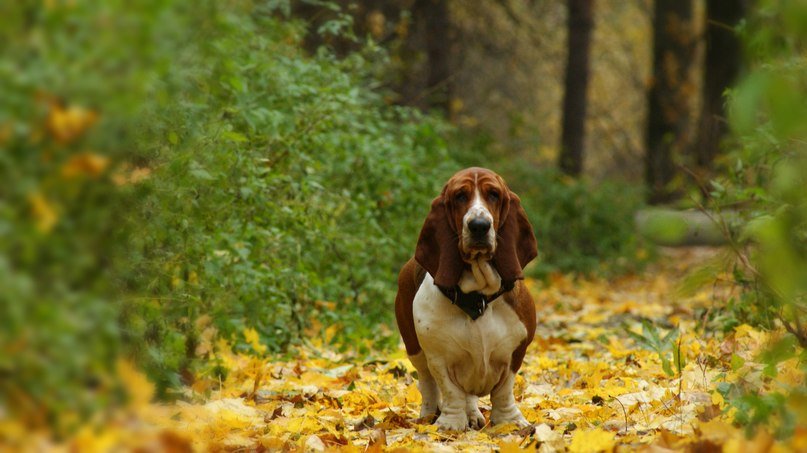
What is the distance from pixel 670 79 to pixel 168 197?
16.1 meters

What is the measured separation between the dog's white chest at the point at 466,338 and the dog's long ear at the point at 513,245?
0.18m

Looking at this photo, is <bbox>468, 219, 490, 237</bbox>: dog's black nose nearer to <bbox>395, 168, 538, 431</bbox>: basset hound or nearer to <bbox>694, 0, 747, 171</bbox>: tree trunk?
<bbox>395, 168, 538, 431</bbox>: basset hound

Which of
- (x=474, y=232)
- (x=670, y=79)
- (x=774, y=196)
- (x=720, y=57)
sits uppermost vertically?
(x=774, y=196)

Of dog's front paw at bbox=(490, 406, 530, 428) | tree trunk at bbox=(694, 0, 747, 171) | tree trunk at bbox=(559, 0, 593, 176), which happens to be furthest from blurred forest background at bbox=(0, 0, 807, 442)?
tree trunk at bbox=(694, 0, 747, 171)

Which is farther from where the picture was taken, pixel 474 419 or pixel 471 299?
pixel 474 419

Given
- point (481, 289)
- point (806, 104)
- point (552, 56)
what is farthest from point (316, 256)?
point (552, 56)

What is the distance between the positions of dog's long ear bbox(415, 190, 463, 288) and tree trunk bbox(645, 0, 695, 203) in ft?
47.6

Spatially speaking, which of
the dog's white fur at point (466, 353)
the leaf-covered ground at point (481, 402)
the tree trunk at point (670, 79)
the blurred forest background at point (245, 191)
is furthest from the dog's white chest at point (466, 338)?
the tree trunk at point (670, 79)

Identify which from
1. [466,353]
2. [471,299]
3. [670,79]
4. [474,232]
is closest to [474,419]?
[466,353]

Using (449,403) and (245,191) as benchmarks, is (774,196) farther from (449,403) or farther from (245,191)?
(245,191)

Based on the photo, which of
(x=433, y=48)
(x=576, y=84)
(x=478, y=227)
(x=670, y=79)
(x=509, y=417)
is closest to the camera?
(x=478, y=227)

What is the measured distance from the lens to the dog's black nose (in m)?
4.54

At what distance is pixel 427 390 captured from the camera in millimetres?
5164

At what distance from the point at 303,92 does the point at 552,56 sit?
50.1ft
